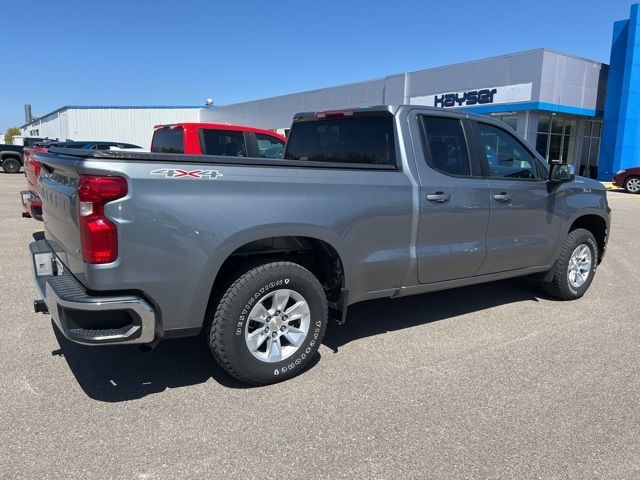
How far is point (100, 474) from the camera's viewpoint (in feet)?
8.74

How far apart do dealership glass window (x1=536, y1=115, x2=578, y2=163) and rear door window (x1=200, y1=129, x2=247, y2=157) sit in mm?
19738

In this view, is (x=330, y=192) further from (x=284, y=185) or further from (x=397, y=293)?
(x=397, y=293)

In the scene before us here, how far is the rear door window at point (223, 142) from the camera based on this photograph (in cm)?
850

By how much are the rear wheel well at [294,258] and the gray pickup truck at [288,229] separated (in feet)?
0.04

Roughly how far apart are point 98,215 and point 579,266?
5188 millimetres

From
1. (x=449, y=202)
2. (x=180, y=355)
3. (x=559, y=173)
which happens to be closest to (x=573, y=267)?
(x=559, y=173)

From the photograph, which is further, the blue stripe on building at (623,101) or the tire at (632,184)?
the blue stripe on building at (623,101)

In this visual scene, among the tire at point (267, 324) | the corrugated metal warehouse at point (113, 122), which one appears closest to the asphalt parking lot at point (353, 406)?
the tire at point (267, 324)

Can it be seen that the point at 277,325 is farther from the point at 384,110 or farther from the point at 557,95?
the point at 557,95

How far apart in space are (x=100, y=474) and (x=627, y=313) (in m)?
5.21

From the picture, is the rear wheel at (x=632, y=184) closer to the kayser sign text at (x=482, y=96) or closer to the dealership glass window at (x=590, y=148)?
the kayser sign text at (x=482, y=96)

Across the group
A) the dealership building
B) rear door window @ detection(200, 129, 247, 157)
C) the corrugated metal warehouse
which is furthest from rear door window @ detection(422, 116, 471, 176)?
the corrugated metal warehouse

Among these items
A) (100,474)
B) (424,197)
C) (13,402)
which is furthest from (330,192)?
(13,402)

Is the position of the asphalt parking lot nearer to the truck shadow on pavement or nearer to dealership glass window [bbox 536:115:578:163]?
the truck shadow on pavement
